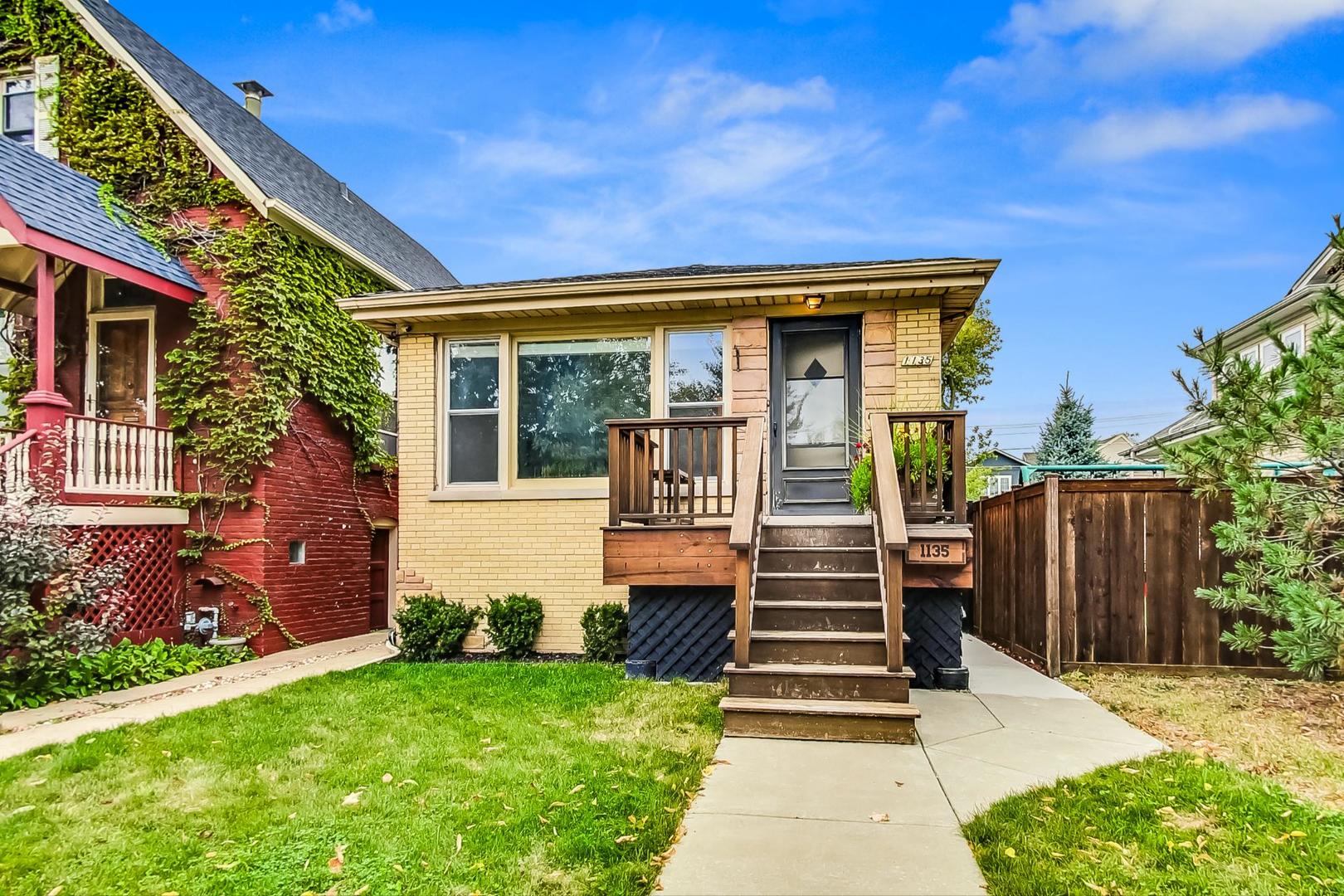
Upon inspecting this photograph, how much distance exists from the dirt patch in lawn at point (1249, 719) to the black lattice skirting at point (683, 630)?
285 cm

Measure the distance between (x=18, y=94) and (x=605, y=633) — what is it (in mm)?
9747

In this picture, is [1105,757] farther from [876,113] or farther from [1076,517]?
[876,113]

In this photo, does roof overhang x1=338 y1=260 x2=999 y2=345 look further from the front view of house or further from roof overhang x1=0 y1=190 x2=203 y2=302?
roof overhang x1=0 y1=190 x2=203 y2=302

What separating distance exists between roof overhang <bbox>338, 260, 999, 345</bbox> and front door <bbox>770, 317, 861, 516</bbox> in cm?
46

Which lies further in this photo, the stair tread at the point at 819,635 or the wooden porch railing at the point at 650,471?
the wooden porch railing at the point at 650,471

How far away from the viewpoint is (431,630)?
761 centimetres

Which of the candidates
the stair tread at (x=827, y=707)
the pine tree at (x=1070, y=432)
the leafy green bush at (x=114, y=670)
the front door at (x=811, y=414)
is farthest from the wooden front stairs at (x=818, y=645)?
the pine tree at (x=1070, y=432)

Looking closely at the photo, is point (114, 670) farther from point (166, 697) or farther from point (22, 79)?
point (22, 79)

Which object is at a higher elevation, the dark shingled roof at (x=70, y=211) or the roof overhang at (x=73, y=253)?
the dark shingled roof at (x=70, y=211)

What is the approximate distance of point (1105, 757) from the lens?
417 centimetres

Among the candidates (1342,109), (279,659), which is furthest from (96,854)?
(1342,109)

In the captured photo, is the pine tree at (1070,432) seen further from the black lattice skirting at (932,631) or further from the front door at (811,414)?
the black lattice skirting at (932,631)

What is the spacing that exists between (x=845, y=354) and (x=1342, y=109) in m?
16.4

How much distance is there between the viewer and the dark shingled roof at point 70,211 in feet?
23.0
